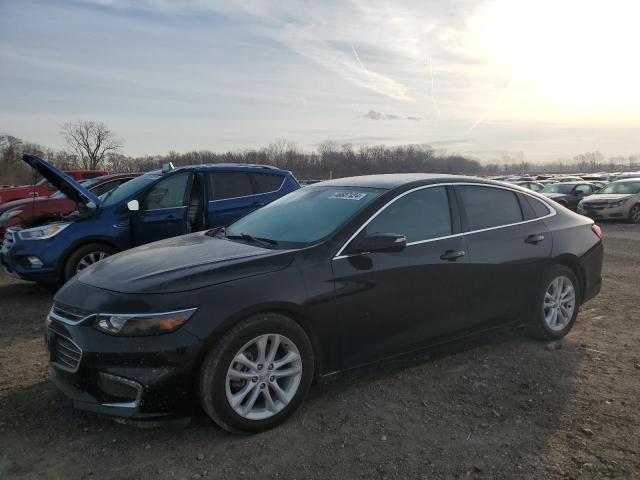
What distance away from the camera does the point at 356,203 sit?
3988 mm

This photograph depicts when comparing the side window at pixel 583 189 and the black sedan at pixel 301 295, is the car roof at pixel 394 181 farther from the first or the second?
the side window at pixel 583 189

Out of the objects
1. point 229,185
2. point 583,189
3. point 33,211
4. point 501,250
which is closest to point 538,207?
point 501,250

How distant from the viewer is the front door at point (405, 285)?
3584 millimetres

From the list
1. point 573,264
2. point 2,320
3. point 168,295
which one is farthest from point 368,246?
point 2,320

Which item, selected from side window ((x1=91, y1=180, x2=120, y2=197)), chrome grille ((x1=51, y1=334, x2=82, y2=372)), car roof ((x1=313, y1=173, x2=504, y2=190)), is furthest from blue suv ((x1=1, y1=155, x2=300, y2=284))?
chrome grille ((x1=51, y1=334, x2=82, y2=372))

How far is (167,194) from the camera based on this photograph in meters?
7.25

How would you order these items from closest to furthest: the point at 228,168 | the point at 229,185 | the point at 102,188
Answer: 1. the point at 229,185
2. the point at 228,168
3. the point at 102,188

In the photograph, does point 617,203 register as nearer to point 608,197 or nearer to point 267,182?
point 608,197

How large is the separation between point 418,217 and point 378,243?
68 centimetres

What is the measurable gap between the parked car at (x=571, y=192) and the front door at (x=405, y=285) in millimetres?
19056

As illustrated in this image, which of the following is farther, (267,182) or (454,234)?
(267,182)

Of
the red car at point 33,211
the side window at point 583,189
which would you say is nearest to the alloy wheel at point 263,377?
the red car at point 33,211

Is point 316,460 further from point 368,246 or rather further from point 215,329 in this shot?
point 368,246

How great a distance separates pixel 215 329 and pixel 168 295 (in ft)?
1.10
